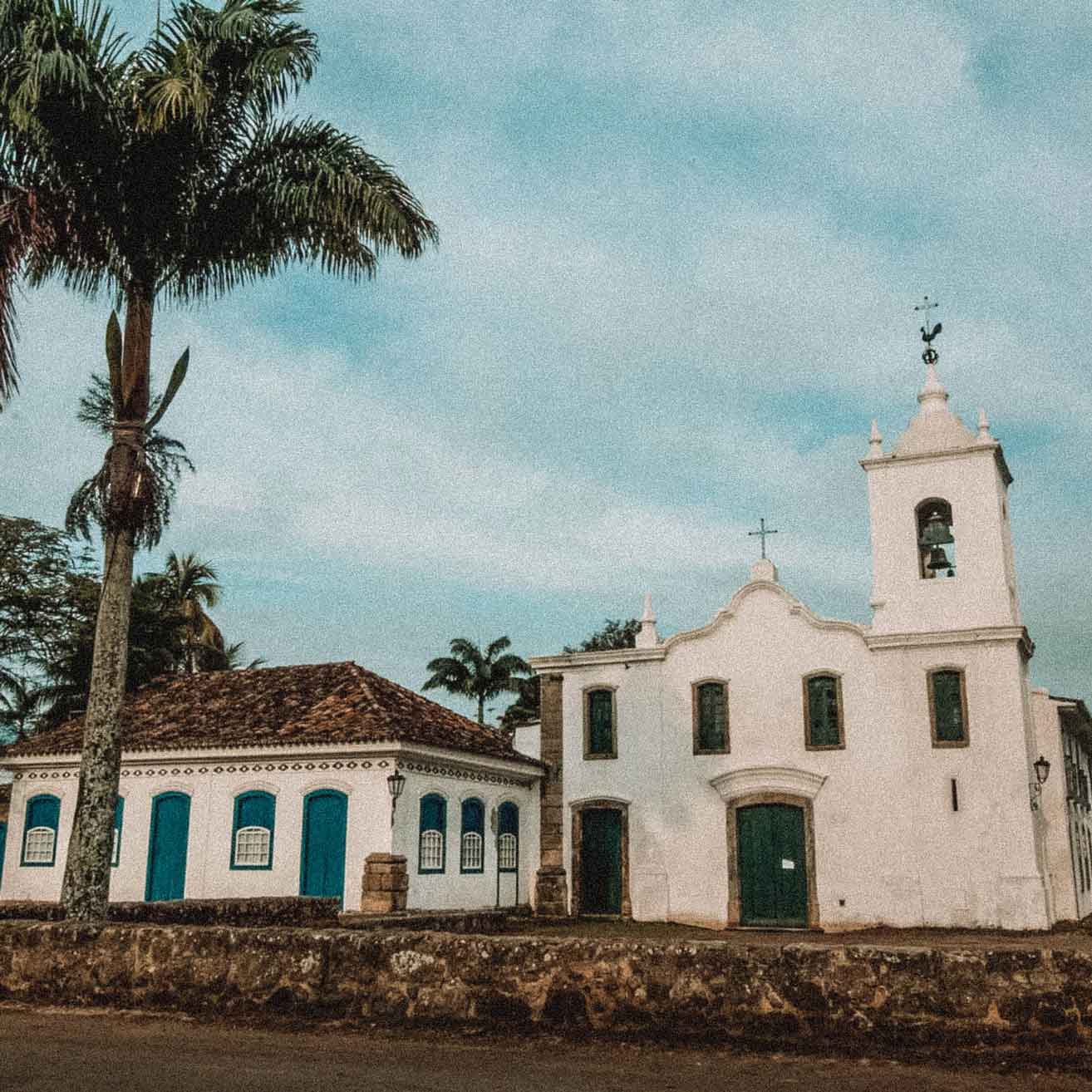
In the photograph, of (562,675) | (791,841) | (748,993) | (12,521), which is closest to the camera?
(748,993)

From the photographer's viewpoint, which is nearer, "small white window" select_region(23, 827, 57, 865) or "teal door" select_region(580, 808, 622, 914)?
"small white window" select_region(23, 827, 57, 865)

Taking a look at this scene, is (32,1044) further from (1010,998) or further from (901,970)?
(1010,998)

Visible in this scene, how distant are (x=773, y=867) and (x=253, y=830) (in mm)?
10584

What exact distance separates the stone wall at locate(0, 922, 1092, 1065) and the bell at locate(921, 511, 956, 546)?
18.2 metres

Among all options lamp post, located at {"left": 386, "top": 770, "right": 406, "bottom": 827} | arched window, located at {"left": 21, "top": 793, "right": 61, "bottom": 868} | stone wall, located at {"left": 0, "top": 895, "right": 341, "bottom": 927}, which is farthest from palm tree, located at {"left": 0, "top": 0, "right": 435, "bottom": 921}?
arched window, located at {"left": 21, "top": 793, "right": 61, "bottom": 868}

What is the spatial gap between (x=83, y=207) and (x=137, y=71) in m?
1.56

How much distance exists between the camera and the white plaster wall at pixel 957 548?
2381cm

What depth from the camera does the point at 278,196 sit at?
13.6 metres

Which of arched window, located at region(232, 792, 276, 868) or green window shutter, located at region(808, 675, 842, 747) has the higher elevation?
green window shutter, located at region(808, 675, 842, 747)

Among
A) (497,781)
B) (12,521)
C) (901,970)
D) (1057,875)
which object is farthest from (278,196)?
(12,521)

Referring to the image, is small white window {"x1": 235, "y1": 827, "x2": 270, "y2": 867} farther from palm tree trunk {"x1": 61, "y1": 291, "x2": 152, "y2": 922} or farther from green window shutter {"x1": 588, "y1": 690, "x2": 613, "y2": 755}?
palm tree trunk {"x1": 61, "y1": 291, "x2": 152, "y2": 922}

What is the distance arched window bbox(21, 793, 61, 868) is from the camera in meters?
25.1

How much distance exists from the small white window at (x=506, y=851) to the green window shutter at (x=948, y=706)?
9448mm

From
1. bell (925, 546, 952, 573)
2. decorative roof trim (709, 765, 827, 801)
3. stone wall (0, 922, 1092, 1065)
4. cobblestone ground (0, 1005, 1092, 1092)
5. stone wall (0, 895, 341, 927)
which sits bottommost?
cobblestone ground (0, 1005, 1092, 1092)
